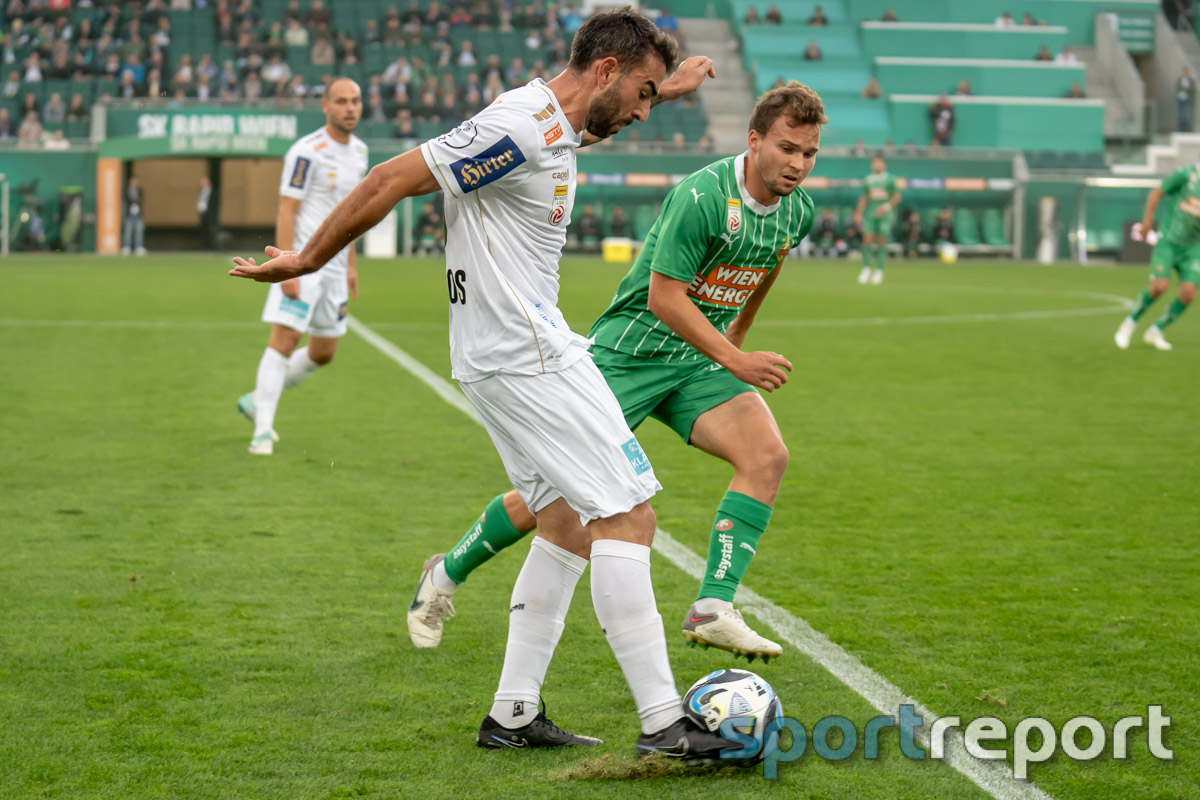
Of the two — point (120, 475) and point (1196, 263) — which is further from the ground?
point (1196, 263)

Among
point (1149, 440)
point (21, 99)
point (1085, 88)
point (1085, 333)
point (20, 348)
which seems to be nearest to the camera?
point (1149, 440)

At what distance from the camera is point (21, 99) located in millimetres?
36156

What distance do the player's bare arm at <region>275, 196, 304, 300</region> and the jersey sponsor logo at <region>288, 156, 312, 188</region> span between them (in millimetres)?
90

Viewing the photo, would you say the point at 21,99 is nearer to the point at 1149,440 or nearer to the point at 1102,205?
the point at 1102,205

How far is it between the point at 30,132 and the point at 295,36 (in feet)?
26.0

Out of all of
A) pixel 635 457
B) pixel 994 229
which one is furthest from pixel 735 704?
pixel 994 229

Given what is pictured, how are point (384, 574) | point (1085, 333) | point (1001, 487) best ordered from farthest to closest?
point (1085, 333), point (1001, 487), point (384, 574)

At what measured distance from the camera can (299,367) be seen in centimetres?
845

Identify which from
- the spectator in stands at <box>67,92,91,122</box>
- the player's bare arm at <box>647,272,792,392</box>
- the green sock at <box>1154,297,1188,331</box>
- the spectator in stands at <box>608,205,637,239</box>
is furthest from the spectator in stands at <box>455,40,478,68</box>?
the player's bare arm at <box>647,272,792,392</box>

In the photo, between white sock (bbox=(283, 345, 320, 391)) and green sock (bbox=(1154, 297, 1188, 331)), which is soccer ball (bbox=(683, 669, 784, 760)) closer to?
white sock (bbox=(283, 345, 320, 391))

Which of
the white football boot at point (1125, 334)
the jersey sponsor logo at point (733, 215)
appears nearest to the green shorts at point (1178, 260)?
the white football boot at point (1125, 334)

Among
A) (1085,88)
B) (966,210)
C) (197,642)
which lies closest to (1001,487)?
(197,642)

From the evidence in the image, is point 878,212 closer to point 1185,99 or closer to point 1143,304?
point 1143,304

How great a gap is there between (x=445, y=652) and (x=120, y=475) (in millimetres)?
3702
